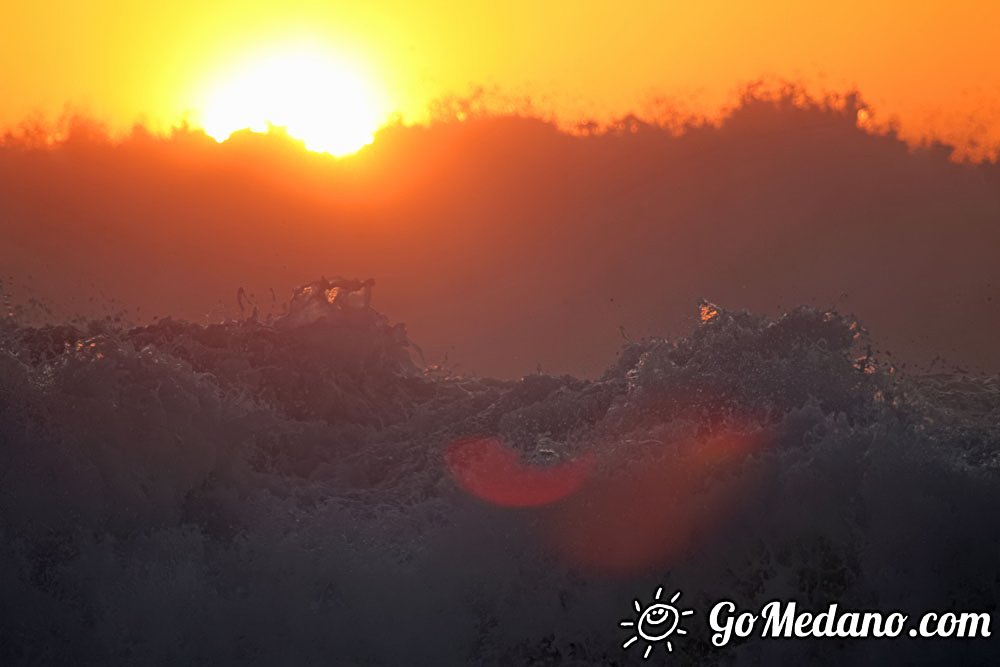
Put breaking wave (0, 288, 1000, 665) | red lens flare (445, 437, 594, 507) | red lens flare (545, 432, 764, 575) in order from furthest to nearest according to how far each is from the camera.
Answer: red lens flare (445, 437, 594, 507) < red lens flare (545, 432, 764, 575) < breaking wave (0, 288, 1000, 665)

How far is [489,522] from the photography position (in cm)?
965

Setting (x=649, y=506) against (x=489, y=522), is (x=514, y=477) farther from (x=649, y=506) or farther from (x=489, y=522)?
(x=649, y=506)

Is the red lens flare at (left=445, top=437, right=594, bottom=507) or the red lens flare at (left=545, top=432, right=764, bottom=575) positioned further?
the red lens flare at (left=445, top=437, right=594, bottom=507)

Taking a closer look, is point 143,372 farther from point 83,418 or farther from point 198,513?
point 198,513

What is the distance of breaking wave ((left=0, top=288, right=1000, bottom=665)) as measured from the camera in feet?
29.2

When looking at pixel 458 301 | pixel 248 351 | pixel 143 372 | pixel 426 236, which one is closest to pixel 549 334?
pixel 458 301

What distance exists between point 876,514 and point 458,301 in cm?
4586

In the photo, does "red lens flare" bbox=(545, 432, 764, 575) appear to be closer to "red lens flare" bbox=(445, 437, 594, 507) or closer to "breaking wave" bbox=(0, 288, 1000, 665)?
"breaking wave" bbox=(0, 288, 1000, 665)

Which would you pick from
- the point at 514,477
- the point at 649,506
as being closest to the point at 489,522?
the point at 514,477

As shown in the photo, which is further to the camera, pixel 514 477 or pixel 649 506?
pixel 514 477

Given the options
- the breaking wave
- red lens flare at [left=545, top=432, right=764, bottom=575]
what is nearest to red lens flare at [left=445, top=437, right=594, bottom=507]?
the breaking wave

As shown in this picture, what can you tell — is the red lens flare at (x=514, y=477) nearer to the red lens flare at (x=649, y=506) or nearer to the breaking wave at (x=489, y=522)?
the breaking wave at (x=489, y=522)

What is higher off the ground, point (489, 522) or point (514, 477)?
point (514, 477)

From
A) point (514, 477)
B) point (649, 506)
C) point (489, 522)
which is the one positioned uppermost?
point (514, 477)
